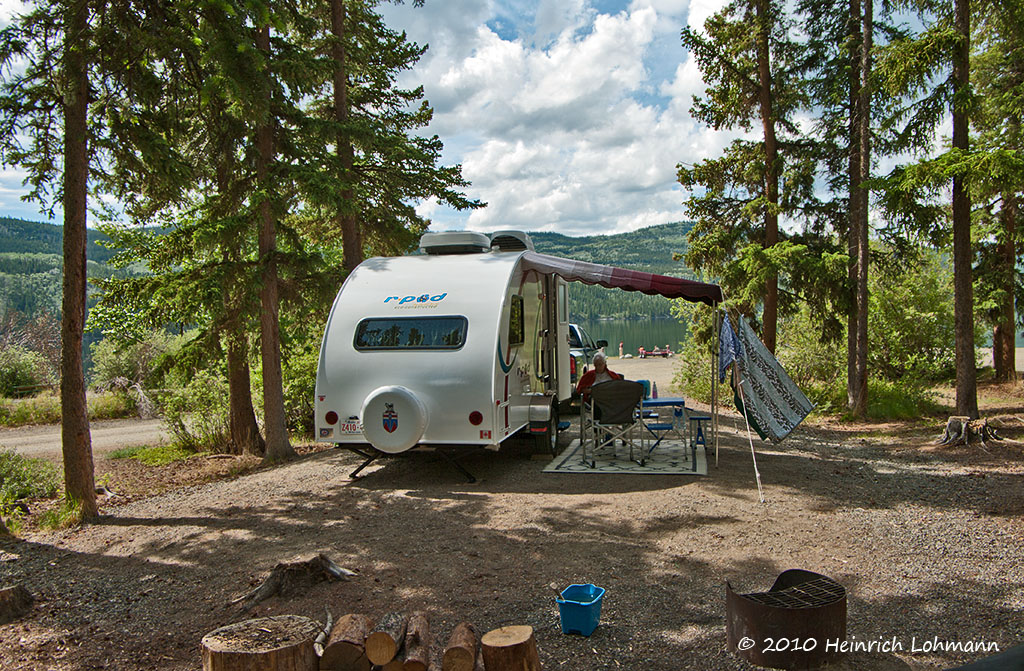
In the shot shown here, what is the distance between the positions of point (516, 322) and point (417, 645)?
5447mm

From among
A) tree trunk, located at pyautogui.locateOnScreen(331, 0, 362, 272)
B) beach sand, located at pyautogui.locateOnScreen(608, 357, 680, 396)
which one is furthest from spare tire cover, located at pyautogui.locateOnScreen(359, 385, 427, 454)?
beach sand, located at pyautogui.locateOnScreen(608, 357, 680, 396)

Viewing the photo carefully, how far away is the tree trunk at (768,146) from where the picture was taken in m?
13.0

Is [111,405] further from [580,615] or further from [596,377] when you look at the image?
[580,615]

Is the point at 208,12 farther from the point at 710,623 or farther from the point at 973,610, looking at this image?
the point at 973,610

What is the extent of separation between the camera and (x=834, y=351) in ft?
51.6

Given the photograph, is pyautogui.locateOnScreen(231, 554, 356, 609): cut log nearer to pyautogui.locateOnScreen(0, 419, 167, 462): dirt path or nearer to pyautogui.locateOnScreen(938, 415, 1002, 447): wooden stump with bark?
pyautogui.locateOnScreen(938, 415, 1002, 447): wooden stump with bark

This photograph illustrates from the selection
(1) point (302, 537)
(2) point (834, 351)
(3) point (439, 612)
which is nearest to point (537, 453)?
(1) point (302, 537)

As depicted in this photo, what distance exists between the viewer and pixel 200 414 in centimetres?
1316

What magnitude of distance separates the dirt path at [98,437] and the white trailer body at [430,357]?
7262 mm

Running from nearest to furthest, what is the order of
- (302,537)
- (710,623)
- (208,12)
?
(710,623) → (302,537) → (208,12)

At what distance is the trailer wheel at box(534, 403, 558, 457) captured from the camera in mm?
9406

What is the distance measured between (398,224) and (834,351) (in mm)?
10217

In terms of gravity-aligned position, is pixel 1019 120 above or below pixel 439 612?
above

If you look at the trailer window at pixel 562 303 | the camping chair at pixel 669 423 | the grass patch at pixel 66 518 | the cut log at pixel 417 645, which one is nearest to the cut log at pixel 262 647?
the cut log at pixel 417 645
